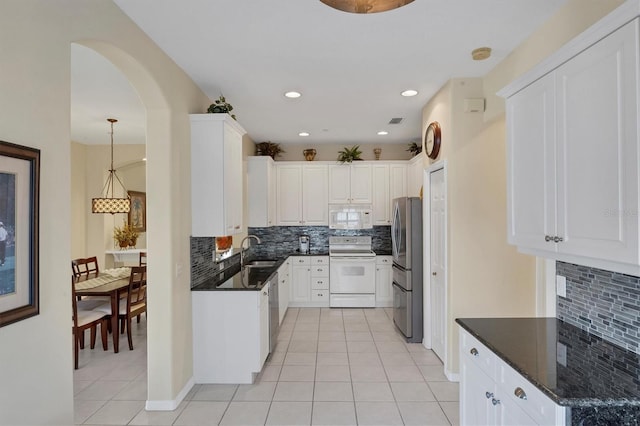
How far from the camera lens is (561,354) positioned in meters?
1.63

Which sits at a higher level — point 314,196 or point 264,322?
point 314,196

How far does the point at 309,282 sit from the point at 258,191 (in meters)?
1.72

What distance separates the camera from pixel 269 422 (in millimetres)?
2568

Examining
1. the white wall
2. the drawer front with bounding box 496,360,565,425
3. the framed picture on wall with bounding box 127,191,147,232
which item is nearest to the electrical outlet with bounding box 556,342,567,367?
the drawer front with bounding box 496,360,565,425

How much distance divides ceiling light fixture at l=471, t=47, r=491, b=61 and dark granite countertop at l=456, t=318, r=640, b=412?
6.48 ft

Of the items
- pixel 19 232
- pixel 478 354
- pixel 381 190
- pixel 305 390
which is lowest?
pixel 305 390

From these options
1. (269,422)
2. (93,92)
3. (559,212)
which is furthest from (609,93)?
(93,92)

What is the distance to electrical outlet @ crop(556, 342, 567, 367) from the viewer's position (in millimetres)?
1544

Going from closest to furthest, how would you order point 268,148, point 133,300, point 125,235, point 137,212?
point 133,300, point 268,148, point 125,235, point 137,212

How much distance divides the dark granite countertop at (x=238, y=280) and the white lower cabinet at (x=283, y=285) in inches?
21.1

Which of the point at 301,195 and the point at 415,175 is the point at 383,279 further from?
the point at 301,195

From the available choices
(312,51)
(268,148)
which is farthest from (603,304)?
(268,148)

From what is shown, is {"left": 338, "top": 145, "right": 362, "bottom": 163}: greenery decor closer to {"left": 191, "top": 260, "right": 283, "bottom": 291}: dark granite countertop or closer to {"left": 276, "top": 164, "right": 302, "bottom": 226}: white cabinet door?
{"left": 276, "top": 164, "right": 302, "bottom": 226}: white cabinet door

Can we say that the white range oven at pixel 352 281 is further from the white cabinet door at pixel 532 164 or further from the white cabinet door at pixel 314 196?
the white cabinet door at pixel 532 164
